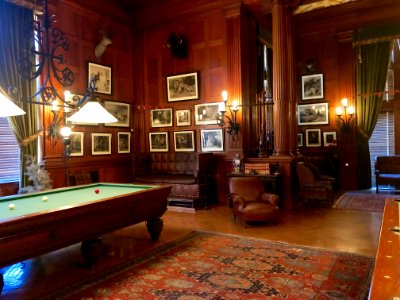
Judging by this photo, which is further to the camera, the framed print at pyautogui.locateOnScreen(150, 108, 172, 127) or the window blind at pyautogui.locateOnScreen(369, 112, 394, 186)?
the window blind at pyautogui.locateOnScreen(369, 112, 394, 186)

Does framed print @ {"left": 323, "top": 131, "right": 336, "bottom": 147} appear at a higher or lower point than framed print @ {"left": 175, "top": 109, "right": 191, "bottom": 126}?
lower

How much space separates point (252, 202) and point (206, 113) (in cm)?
333

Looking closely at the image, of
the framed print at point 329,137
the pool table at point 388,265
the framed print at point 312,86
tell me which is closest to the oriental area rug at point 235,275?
the pool table at point 388,265

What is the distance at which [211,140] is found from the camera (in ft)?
28.2

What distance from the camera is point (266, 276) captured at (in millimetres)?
3648

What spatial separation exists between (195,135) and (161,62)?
251 centimetres

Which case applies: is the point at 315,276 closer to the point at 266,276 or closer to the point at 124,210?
the point at 266,276

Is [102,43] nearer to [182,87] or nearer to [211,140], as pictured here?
[182,87]

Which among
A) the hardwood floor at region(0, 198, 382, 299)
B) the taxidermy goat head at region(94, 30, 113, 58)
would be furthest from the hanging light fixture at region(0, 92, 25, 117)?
the taxidermy goat head at region(94, 30, 113, 58)

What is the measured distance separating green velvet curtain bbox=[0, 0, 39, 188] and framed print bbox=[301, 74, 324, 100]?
8.68m

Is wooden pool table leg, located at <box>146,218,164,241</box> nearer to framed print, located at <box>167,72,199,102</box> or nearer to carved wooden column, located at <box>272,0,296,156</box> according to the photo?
carved wooden column, located at <box>272,0,296,156</box>

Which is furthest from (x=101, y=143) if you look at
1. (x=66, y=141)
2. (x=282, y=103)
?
(x=282, y=103)

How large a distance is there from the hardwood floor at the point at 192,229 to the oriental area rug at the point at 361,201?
1.64 feet

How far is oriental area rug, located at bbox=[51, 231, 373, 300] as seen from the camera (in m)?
3.25
